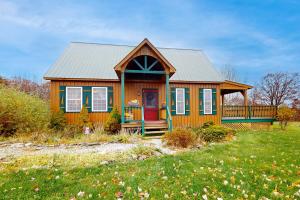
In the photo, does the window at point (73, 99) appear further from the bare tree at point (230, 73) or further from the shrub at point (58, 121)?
the bare tree at point (230, 73)

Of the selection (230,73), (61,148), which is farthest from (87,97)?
(230,73)

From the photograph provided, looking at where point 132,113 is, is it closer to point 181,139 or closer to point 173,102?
point 173,102

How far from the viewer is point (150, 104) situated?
40.9 feet

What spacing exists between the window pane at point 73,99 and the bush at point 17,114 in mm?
2151

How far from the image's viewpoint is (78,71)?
38.3ft

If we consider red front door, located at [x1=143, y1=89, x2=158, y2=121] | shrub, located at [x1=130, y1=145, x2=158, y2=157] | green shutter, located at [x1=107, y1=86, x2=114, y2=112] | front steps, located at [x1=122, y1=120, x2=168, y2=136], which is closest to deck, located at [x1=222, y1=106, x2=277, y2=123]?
red front door, located at [x1=143, y1=89, x2=158, y2=121]

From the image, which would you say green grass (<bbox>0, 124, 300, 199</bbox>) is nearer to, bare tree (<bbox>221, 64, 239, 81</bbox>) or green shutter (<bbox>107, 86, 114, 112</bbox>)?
green shutter (<bbox>107, 86, 114, 112</bbox>)

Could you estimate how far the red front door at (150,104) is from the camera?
1237 centimetres

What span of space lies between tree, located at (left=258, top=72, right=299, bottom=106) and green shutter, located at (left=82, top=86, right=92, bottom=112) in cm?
2488

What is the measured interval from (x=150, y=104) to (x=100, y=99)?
3.30m

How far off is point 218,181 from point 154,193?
54.0 inches

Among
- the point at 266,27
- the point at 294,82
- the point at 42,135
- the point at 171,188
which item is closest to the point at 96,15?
the point at 42,135

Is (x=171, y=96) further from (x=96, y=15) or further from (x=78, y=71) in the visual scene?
(x=96, y=15)

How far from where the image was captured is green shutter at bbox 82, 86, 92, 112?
37.1 feet
